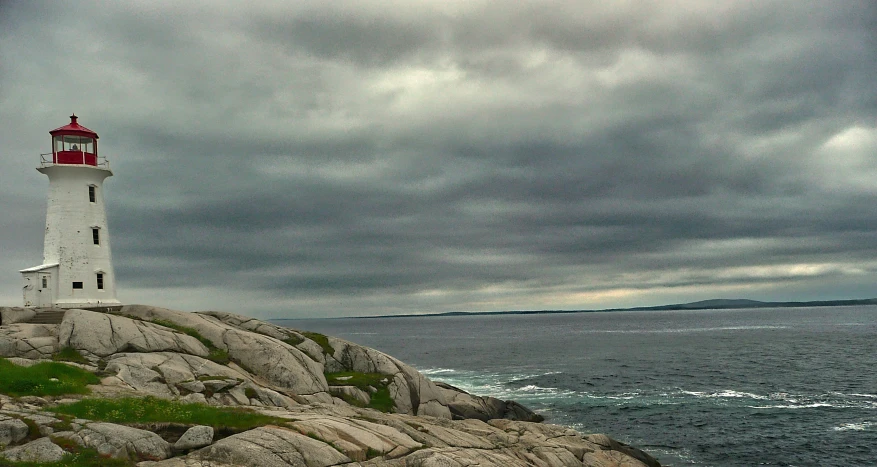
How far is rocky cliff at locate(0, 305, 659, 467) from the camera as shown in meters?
21.2

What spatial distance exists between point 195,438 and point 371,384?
22241 millimetres

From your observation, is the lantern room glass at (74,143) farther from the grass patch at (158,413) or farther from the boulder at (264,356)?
the grass patch at (158,413)

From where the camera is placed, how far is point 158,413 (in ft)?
77.2

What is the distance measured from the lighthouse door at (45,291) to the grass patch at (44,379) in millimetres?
18288

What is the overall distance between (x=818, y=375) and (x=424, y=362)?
66.9 metres

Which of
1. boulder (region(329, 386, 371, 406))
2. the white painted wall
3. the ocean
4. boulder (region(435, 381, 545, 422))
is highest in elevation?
the white painted wall

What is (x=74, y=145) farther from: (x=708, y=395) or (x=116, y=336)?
(x=708, y=395)

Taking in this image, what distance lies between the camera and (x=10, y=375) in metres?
26.4

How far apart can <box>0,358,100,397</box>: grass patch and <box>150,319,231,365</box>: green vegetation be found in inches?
361

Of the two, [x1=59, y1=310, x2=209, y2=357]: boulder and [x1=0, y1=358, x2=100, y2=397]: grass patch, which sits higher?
[x1=59, y1=310, x2=209, y2=357]: boulder

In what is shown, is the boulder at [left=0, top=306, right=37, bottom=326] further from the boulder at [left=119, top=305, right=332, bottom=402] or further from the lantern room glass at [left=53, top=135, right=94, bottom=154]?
the lantern room glass at [left=53, top=135, right=94, bottom=154]

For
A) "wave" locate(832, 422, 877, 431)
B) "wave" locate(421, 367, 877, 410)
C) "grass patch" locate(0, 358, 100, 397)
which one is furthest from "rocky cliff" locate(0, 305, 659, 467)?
"wave" locate(832, 422, 877, 431)

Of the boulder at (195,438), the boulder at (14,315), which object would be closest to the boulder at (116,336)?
the boulder at (14,315)

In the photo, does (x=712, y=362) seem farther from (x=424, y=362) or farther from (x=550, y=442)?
(x=550, y=442)
